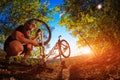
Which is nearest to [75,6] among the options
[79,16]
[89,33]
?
[79,16]

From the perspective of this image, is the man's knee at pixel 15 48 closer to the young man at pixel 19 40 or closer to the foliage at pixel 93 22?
the young man at pixel 19 40

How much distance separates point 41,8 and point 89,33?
8.68 metres

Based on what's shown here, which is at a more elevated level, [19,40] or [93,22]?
[93,22]

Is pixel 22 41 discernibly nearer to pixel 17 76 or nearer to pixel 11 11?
pixel 17 76

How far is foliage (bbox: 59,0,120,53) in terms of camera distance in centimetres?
2617

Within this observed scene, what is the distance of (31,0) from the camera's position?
33156 mm

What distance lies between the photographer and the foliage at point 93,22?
85.9 ft

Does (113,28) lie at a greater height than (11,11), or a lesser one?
lesser

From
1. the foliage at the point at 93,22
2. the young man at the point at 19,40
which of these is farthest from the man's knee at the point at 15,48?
the foliage at the point at 93,22

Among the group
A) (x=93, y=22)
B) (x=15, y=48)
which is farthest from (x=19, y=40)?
(x=93, y=22)

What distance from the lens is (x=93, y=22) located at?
32500mm

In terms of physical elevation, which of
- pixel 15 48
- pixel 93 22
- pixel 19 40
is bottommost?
pixel 15 48

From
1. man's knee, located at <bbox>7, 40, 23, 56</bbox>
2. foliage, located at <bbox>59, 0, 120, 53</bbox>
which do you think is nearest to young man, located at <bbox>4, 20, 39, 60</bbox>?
man's knee, located at <bbox>7, 40, 23, 56</bbox>

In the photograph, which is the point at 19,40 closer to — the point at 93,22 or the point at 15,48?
the point at 15,48
